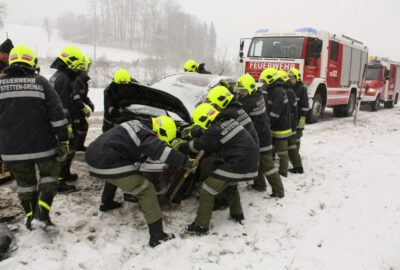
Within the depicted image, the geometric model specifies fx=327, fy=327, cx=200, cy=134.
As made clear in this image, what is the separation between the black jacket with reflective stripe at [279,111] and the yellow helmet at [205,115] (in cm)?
196

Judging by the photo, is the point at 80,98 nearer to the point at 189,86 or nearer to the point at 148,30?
the point at 189,86

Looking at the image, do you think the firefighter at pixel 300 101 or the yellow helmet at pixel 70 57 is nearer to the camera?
the yellow helmet at pixel 70 57

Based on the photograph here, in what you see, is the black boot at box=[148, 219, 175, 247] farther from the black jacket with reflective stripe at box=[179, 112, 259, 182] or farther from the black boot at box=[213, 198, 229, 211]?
the black boot at box=[213, 198, 229, 211]

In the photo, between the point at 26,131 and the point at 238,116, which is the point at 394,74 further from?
the point at 26,131

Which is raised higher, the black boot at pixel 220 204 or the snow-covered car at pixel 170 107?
the snow-covered car at pixel 170 107

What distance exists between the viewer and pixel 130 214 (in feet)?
13.0

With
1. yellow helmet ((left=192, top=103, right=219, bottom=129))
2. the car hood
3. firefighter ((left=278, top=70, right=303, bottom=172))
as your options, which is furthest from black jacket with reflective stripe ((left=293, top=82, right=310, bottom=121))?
yellow helmet ((left=192, top=103, right=219, bottom=129))

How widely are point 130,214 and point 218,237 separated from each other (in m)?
1.12

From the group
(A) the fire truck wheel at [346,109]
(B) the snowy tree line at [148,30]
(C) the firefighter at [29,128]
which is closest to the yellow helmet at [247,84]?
(C) the firefighter at [29,128]

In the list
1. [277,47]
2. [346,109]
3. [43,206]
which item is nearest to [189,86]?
[43,206]

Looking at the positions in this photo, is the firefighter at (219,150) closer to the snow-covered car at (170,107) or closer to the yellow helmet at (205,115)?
the yellow helmet at (205,115)

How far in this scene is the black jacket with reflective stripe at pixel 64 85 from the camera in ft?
13.9

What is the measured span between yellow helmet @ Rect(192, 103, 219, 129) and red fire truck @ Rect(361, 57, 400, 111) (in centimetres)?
1529

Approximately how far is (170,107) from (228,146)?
136 centimetres
